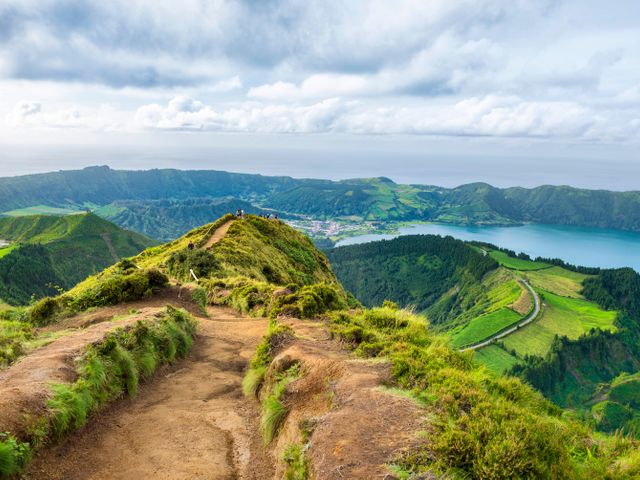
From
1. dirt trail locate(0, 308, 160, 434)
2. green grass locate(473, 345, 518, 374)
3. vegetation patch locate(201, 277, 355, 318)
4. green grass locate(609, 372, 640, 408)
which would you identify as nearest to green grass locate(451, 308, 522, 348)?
green grass locate(473, 345, 518, 374)

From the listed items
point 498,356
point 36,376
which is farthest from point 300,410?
point 498,356

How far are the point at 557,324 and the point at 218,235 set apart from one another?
133042 millimetres

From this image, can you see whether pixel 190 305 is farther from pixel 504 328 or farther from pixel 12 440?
pixel 504 328

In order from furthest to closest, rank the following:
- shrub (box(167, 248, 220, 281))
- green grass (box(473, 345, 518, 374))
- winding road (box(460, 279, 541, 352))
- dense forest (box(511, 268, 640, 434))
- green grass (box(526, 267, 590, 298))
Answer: green grass (box(526, 267, 590, 298)), winding road (box(460, 279, 541, 352)), green grass (box(473, 345, 518, 374)), dense forest (box(511, 268, 640, 434)), shrub (box(167, 248, 220, 281))

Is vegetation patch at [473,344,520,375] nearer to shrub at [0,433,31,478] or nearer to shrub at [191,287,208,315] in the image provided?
shrub at [191,287,208,315]

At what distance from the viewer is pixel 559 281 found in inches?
7239

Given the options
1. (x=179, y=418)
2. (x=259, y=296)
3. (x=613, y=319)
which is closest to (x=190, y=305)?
(x=259, y=296)

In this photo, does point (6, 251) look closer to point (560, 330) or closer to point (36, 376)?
point (36, 376)

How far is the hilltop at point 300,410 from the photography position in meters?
6.90

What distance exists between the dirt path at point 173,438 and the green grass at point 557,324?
131 metres

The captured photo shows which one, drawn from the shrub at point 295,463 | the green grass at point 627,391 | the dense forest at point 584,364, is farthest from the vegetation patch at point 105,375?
the green grass at point 627,391

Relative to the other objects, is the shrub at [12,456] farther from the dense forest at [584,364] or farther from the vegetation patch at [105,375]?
the dense forest at [584,364]

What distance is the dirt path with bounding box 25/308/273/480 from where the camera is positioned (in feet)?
26.7

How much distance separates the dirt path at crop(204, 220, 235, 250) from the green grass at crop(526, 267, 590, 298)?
152377 mm
